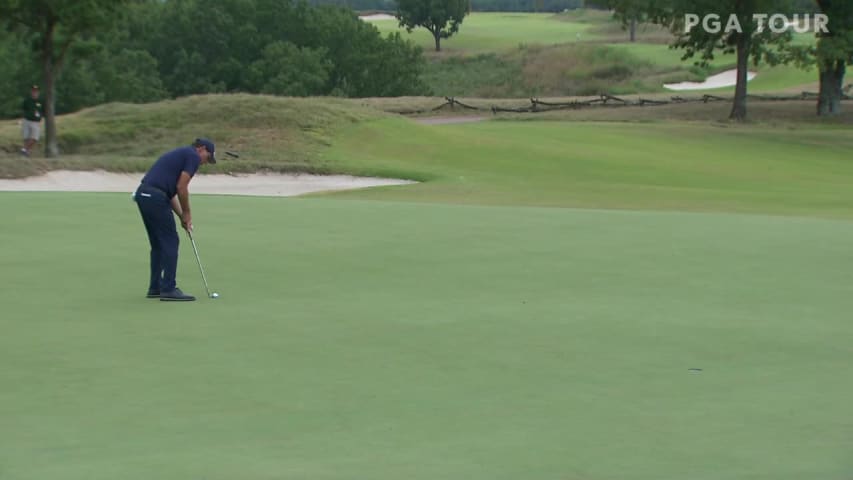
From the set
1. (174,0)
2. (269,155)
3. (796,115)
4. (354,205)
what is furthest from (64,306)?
(174,0)

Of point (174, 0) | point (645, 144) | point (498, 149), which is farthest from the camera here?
point (174, 0)

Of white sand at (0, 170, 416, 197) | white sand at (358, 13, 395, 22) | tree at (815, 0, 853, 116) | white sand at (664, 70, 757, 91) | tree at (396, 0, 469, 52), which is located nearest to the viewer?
white sand at (0, 170, 416, 197)

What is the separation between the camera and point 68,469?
7.88m

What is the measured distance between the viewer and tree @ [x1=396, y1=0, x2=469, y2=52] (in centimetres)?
11562

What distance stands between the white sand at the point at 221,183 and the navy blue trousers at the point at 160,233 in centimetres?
1394

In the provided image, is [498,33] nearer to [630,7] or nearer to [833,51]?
[630,7]

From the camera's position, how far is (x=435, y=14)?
11562 cm

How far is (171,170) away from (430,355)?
13.3 feet

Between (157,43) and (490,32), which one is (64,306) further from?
(490,32)

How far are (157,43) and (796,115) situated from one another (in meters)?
59.3

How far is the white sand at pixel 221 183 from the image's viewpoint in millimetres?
27938

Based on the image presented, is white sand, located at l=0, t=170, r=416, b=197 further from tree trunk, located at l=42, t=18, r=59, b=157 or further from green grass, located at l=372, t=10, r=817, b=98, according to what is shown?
green grass, located at l=372, t=10, r=817, b=98

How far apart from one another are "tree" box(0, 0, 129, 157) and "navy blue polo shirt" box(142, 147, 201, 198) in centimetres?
2154

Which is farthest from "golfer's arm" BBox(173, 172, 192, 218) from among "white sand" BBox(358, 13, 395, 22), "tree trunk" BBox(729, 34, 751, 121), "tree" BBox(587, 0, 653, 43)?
"white sand" BBox(358, 13, 395, 22)
